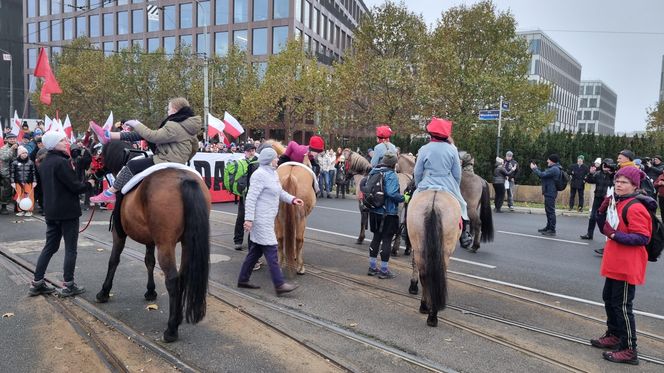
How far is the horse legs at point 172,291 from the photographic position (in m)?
4.64

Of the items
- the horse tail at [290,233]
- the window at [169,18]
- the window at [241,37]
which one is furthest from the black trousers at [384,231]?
the window at [169,18]

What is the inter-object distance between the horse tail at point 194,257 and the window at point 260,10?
2014 inches

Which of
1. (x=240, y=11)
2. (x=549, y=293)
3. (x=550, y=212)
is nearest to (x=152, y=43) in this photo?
(x=240, y=11)

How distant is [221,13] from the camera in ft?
178

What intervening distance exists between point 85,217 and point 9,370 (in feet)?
29.0

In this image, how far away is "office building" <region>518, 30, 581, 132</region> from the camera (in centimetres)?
9498

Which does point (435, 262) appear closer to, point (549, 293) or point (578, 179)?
point (549, 293)

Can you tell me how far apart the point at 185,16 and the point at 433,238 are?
57942mm

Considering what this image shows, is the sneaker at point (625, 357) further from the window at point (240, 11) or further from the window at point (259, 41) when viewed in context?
the window at point (240, 11)

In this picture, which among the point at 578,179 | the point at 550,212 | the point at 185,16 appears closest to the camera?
the point at 550,212

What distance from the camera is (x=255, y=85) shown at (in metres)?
40.2

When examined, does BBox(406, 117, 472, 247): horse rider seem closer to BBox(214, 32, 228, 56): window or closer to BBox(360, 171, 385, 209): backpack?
BBox(360, 171, 385, 209): backpack

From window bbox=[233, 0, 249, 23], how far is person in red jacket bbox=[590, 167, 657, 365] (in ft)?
175

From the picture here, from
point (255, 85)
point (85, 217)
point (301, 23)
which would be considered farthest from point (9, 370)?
point (301, 23)
